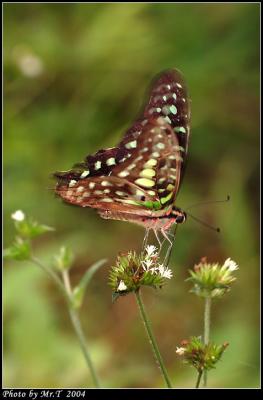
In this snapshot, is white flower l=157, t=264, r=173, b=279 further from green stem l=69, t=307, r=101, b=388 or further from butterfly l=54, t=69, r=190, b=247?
green stem l=69, t=307, r=101, b=388

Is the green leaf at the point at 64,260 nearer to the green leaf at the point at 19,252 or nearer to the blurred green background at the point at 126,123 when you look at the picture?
the green leaf at the point at 19,252

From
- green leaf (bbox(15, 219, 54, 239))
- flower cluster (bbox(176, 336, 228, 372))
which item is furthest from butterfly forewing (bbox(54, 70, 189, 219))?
flower cluster (bbox(176, 336, 228, 372))

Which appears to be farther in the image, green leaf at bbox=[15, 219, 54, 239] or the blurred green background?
the blurred green background

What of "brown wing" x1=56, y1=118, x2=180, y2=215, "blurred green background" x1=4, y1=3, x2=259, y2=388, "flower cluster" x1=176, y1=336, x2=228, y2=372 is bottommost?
"flower cluster" x1=176, y1=336, x2=228, y2=372

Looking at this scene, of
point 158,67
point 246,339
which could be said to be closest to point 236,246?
point 246,339

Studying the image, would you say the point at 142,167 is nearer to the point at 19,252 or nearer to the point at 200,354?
the point at 19,252

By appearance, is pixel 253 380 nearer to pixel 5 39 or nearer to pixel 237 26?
pixel 237 26

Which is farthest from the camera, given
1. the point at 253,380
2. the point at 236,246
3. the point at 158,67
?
the point at 158,67

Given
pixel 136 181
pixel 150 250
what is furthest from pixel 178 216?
pixel 150 250
